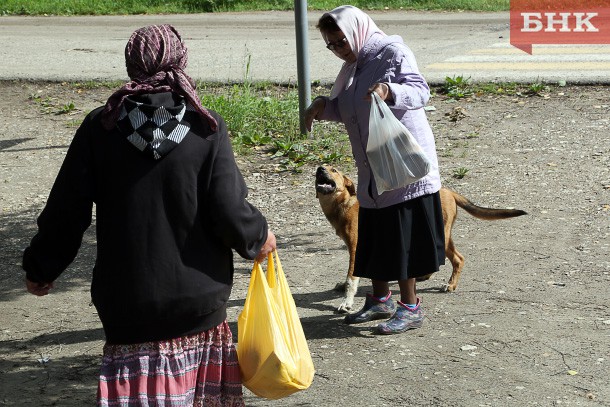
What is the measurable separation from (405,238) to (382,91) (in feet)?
2.84

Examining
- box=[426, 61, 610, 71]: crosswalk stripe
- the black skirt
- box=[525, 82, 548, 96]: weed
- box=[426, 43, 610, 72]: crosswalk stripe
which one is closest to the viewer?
the black skirt

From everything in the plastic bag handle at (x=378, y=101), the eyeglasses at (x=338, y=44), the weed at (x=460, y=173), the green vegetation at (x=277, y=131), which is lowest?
the weed at (x=460, y=173)

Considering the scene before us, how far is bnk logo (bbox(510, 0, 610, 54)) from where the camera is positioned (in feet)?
46.1

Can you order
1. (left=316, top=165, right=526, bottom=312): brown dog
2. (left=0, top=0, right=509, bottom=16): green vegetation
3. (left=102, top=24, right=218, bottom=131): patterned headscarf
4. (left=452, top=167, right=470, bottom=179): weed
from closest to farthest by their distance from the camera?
1. (left=102, top=24, right=218, bottom=131): patterned headscarf
2. (left=316, top=165, right=526, bottom=312): brown dog
3. (left=452, top=167, right=470, bottom=179): weed
4. (left=0, top=0, right=509, bottom=16): green vegetation

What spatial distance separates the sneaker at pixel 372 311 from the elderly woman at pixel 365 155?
6.1 inches

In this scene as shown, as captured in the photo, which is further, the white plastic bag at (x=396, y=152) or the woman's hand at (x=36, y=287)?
the white plastic bag at (x=396, y=152)

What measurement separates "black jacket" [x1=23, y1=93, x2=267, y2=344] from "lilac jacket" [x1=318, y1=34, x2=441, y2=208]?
5.99 feet

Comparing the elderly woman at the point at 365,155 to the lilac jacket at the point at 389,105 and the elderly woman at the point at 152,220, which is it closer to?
the lilac jacket at the point at 389,105

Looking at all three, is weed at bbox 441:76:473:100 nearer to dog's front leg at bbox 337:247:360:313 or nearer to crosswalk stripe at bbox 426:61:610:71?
crosswalk stripe at bbox 426:61:610:71

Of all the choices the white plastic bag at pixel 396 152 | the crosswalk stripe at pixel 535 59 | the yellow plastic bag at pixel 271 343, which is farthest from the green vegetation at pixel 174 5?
the yellow plastic bag at pixel 271 343

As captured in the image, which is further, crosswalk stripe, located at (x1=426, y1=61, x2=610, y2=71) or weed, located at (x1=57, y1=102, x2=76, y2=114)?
crosswalk stripe, located at (x1=426, y1=61, x2=610, y2=71)

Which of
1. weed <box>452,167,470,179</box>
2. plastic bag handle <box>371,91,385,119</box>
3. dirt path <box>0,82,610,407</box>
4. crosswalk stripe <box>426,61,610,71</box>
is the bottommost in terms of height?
dirt path <box>0,82,610,407</box>

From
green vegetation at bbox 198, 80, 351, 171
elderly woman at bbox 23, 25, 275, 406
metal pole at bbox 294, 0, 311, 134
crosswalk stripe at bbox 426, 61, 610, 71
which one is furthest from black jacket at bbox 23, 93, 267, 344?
crosswalk stripe at bbox 426, 61, 610, 71

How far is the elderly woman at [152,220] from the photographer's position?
3389mm
